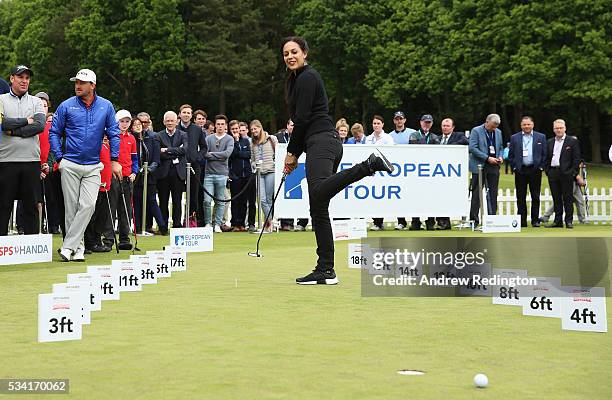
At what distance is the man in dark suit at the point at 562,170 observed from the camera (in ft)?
70.9

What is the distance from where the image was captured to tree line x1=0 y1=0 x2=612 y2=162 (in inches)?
2351

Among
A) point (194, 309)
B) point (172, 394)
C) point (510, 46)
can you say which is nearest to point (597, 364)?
point (172, 394)

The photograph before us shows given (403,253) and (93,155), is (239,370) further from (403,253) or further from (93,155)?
(93,155)

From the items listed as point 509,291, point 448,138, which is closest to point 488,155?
point 448,138

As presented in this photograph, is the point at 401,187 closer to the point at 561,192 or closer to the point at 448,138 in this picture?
the point at 448,138

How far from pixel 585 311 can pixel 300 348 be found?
1.94m

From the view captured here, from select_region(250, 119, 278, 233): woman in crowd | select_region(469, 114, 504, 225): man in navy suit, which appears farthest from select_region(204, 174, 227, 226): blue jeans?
select_region(469, 114, 504, 225): man in navy suit

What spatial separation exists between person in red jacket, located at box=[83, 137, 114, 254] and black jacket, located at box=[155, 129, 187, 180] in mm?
4248

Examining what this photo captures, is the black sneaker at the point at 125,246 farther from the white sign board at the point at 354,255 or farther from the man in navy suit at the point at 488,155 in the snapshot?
the man in navy suit at the point at 488,155

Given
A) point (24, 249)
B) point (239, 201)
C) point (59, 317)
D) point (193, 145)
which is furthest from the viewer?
point (239, 201)

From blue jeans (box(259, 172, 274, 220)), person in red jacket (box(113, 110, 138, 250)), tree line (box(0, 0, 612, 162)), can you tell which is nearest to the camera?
person in red jacket (box(113, 110, 138, 250))

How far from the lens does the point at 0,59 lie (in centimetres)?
9094

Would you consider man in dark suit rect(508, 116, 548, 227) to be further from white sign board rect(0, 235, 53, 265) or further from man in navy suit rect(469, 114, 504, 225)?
white sign board rect(0, 235, 53, 265)

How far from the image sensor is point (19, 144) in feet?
41.5
